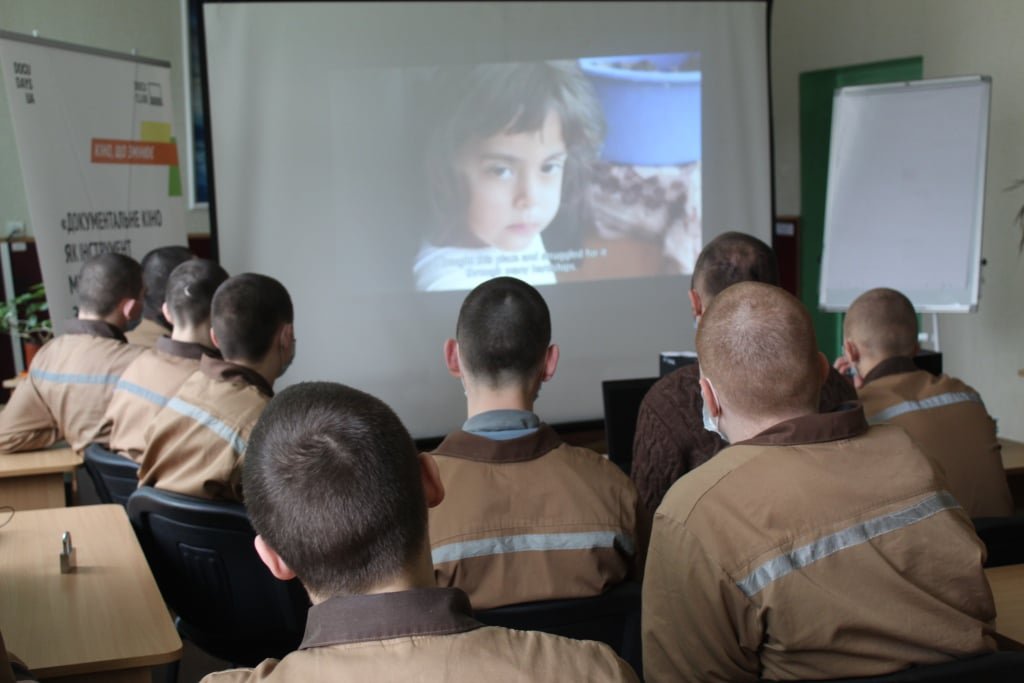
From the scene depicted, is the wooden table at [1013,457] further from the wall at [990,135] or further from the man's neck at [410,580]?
the man's neck at [410,580]

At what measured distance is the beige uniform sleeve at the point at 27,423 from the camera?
3553 millimetres

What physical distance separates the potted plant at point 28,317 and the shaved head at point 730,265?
14.8 ft

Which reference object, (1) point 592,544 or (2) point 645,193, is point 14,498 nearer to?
(1) point 592,544

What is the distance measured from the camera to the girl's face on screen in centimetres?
511

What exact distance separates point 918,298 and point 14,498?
4.20m

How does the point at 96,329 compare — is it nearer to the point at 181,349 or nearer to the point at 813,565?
the point at 181,349

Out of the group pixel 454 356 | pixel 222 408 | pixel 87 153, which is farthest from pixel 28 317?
pixel 454 356

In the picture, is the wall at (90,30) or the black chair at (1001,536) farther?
the wall at (90,30)

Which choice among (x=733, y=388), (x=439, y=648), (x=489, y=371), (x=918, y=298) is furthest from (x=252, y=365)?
(x=918, y=298)

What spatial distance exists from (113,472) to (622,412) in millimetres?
1500

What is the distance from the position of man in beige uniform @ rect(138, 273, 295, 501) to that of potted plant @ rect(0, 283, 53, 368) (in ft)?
11.6

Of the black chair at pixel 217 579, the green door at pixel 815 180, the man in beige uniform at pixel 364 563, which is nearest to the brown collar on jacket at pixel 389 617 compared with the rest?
the man in beige uniform at pixel 364 563

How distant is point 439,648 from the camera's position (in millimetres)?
1012

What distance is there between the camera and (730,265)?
2.69 meters
